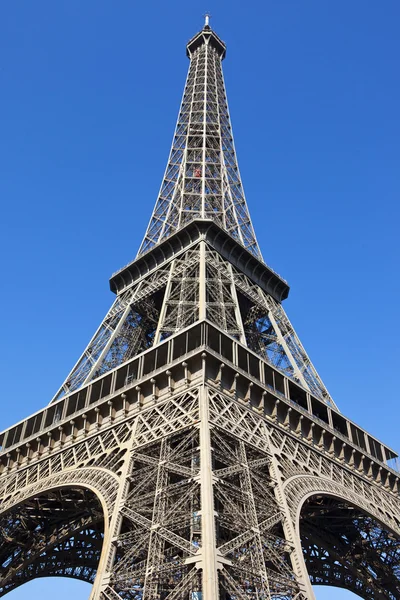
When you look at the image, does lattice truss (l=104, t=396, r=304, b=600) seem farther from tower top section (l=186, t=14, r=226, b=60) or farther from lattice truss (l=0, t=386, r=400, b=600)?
tower top section (l=186, t=14, r=226, b=60)

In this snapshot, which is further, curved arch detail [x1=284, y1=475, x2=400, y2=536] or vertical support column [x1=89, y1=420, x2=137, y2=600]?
curved arch detail [x1=284, y1=475, x2=400, y2=536]

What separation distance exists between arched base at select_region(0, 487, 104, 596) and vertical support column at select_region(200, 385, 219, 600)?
27.0 feet

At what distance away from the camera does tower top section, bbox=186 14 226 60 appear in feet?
228

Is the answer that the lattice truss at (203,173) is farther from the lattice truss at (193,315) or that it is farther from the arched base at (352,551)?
the arched base at (352,551)

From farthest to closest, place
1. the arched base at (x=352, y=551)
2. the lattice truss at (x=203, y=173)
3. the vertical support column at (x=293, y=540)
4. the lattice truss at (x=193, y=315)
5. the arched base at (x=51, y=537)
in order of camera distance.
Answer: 1. the lattice truss at (x=203, y=173)
2. the lattice truss at (x=193, y=315)
3. the arched base at (x=352, y=551)
4. the arched base at (x=51, y=537)
5. the vertical support column at (x=293, y=540)

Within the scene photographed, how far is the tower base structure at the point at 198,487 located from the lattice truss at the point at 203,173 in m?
16.9

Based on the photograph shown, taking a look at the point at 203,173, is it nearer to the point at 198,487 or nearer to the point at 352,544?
the point at 352,544

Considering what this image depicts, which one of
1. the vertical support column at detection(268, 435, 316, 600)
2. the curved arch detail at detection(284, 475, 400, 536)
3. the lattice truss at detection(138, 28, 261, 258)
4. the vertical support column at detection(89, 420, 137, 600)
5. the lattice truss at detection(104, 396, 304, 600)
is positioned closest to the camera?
the lattice truss at detection(104, 396, 304, 600)

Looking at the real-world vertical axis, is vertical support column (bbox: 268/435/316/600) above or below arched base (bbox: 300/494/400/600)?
below

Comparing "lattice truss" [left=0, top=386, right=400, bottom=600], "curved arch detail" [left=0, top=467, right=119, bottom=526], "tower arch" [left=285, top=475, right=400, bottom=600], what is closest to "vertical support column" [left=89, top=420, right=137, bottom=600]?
"lattice truss" [left=0, top=386, right=400, bottom=600]

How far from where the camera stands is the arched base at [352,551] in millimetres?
30955

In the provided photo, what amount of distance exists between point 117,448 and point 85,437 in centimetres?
332

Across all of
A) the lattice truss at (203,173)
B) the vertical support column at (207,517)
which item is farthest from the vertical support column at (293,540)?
the lattice truss at (203,173)

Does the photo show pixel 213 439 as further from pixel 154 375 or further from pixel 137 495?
pixel 154 375
